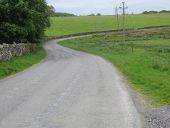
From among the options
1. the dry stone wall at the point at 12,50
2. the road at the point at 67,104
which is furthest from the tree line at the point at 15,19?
the road at the point at 67,104

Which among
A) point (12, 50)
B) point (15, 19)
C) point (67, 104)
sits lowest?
point (12, 50)

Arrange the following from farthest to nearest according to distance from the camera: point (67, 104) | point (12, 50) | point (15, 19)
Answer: point (15, 19) < point (12, 50) < point (67, 104)

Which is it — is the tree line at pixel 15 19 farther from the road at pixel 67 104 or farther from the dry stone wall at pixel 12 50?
the road at pixel 67 104

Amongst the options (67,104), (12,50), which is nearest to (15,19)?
(12,50)

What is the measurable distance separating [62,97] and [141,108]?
378 centimetres

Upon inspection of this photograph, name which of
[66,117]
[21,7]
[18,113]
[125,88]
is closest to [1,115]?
[18,113]

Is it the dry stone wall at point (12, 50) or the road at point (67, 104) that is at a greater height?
the road at point (67, 104)

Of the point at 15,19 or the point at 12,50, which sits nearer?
the point at 12,50

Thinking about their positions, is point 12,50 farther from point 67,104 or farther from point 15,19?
point 67,104

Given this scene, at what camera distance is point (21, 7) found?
157ft

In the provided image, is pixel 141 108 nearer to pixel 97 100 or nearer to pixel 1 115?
pixel 97 100

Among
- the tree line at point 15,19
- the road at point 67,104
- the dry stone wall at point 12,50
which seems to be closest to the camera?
the road at point 67,104

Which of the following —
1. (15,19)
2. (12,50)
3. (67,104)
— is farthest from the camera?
(15,19)

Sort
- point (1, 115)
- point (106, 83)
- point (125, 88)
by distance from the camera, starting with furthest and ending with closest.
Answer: point (106, 83), point (125, 88), point (1, 115)
